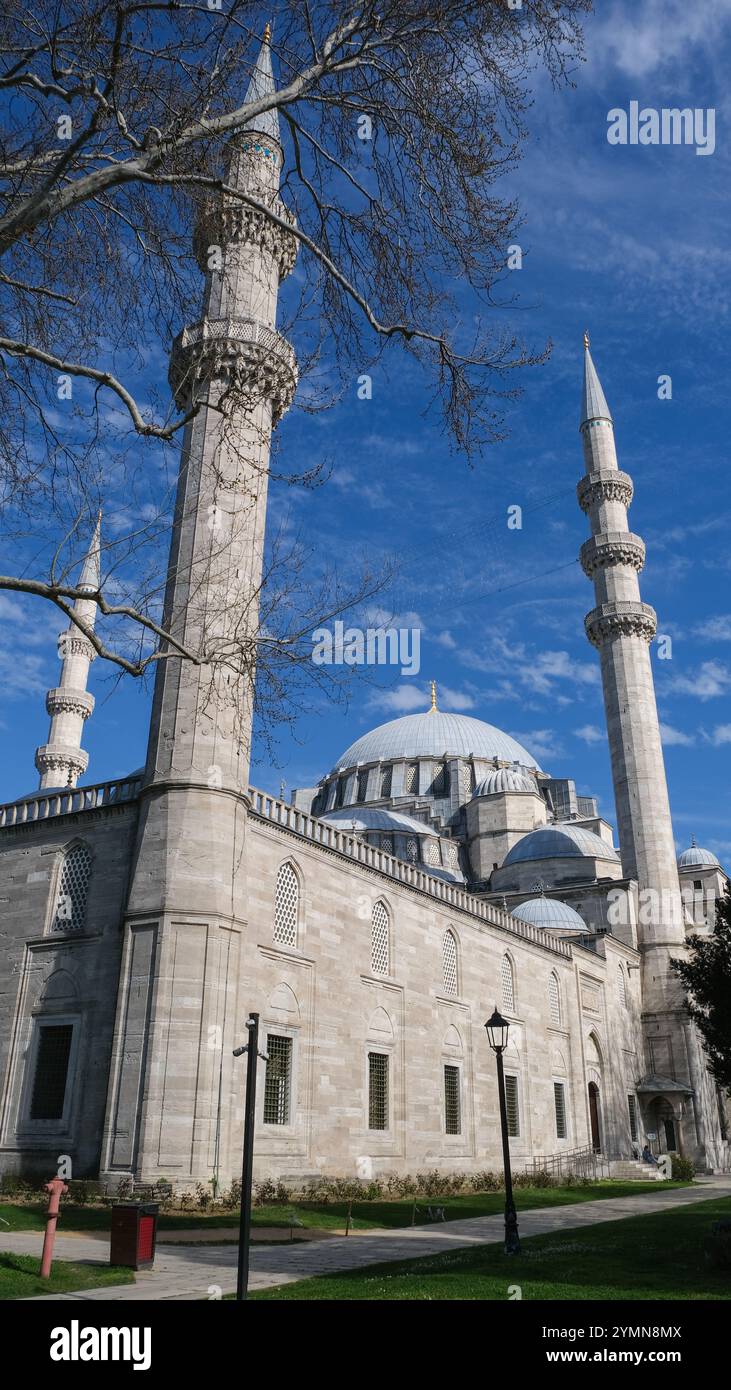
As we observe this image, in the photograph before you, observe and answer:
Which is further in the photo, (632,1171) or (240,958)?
(632,1171)

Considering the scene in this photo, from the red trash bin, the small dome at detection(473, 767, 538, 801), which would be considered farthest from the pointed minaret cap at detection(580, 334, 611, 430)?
the red trash bin

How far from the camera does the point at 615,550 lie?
51500 millimetres

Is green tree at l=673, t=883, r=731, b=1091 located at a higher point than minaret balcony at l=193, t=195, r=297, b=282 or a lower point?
lower

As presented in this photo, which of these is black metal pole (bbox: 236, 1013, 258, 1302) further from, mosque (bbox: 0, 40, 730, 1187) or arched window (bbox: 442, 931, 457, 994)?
arched window (bbox: 442, 931, 457, 994)

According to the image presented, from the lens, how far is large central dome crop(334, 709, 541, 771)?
212ft

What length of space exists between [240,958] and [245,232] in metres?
17.2

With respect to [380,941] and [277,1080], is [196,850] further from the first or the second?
[380,941]

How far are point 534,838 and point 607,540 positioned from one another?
15.3m

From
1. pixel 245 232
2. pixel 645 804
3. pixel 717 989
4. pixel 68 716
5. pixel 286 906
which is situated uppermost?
pixel 245 232

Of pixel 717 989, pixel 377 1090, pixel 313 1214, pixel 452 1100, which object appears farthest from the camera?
pixel 452 1100

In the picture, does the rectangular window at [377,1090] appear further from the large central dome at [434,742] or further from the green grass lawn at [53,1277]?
the large central dome at [434,742]

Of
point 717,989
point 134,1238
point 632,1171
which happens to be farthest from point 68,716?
point 134,1238

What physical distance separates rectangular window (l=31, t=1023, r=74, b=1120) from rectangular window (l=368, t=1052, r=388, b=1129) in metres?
8.00
